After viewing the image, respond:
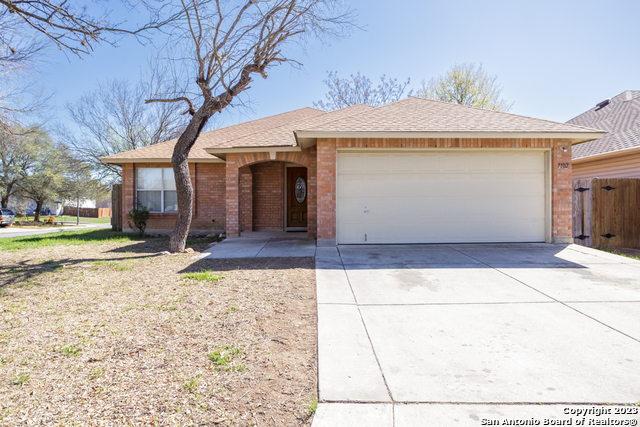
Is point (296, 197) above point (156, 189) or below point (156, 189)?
below

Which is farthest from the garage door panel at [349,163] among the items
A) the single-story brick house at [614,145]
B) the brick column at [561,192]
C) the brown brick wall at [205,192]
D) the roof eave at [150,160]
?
the single-story brick house at [614,145]

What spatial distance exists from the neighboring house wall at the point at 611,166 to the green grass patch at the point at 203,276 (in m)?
12.1

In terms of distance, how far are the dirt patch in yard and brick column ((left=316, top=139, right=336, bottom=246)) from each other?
230 cm

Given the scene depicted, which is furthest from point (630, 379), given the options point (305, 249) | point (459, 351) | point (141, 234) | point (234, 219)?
point (141, 234)

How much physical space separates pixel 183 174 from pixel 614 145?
13.3m

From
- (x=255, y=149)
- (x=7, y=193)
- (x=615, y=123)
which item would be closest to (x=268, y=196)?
(x=255, y=149)

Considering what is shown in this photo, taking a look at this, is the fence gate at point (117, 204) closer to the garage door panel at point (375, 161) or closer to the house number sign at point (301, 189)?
the house number sign at point (301, 189)

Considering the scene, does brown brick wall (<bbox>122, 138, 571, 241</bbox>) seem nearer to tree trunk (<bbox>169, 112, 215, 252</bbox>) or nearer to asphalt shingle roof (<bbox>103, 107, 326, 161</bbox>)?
asphalt shingle roof (<bbox>103, 107, 326, 161</bbox>)

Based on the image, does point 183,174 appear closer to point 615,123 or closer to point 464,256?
point 464,256

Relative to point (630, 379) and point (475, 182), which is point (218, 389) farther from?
point (475, 182)

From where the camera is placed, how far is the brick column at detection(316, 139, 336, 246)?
8.03 m

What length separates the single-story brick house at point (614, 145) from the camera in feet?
34.0

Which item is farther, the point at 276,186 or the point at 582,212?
the point at 276,186

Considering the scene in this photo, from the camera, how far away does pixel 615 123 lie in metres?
13.0
